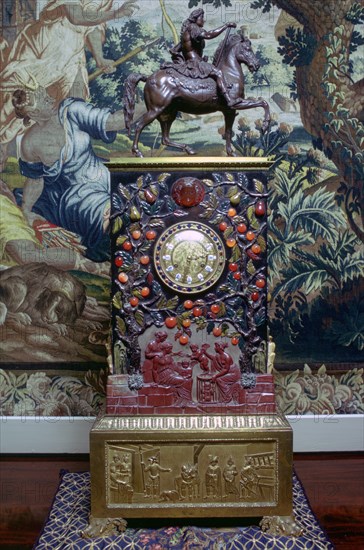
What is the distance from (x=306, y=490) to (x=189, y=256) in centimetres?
212

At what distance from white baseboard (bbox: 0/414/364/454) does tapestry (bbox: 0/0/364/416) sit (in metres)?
0.10

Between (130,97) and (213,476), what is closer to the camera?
(213,476)

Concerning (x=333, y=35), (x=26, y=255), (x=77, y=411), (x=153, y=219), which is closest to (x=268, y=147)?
(x=333, y=35)

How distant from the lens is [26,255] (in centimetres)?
499

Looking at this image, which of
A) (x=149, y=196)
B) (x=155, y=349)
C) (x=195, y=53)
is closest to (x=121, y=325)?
(x=155, y=349)

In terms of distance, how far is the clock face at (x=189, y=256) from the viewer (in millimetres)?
3531

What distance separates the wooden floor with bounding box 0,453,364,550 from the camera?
3.97 meters

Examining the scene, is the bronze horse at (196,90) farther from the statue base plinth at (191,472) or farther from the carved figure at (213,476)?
the carved figure at (213,476)

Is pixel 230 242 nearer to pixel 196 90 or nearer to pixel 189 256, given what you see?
pixel 189 256

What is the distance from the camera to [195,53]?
3.65m

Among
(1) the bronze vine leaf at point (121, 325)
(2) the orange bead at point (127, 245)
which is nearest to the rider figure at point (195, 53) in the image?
(2) the orange bead at point (127, 245)

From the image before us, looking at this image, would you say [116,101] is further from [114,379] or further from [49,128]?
[114,379]

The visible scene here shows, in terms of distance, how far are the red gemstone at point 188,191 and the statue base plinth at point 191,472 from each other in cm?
132

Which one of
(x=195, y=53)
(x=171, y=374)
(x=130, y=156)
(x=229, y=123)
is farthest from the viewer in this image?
(x=130, y=156)
